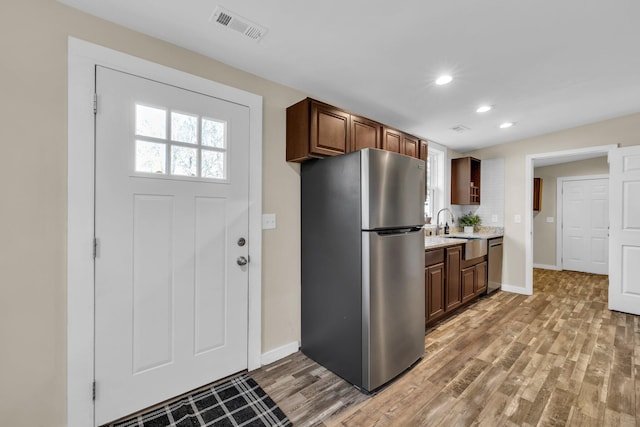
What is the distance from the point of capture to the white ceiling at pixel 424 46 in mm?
1548

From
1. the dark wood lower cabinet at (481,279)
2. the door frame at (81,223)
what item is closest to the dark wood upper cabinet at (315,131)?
the door frame at (81,223)

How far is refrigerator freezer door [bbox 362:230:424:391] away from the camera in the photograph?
190 centimetres

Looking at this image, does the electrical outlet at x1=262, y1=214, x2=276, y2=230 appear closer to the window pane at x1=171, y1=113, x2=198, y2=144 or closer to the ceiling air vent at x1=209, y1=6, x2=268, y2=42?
the window pane at x1=171, y1=113, x2=198, y2=144

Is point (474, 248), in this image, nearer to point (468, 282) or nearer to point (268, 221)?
point (468, 282)

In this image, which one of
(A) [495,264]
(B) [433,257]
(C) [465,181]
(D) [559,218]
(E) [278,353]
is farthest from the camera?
(D) [559,218]

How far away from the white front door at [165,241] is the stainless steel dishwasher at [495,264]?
3674mm

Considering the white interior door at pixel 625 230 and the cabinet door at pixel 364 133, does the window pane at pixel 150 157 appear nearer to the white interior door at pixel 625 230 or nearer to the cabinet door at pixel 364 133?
the cabinet door at pixel 364 133

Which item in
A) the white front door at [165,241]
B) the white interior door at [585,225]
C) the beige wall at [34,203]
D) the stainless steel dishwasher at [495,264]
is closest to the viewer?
the beige wall at [34,203]

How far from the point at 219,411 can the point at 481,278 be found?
3657 millimetres

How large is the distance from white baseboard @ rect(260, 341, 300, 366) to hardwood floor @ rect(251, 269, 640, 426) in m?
0.06

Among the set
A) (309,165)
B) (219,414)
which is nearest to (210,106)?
(309,165)

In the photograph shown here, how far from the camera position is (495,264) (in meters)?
4.22

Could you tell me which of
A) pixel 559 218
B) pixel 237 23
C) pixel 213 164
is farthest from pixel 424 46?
pixel 559 218

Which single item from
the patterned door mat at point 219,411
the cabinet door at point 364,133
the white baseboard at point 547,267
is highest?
the cabinet door at point 364,133
